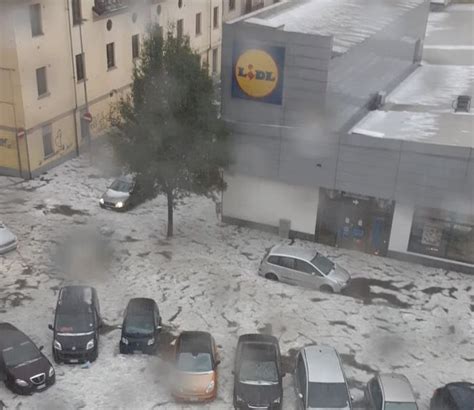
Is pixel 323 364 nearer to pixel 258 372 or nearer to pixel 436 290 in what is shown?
pixel 258 372

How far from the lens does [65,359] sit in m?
13.6

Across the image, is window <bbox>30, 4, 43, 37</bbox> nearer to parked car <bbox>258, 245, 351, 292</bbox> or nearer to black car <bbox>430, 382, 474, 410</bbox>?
parked car <bbox>258, 245, 351, 292</bbox>

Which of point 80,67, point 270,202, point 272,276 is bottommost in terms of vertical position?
point 272,276

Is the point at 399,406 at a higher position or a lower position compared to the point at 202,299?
higher

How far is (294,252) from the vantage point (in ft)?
56.9

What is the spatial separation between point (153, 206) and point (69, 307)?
291 inches

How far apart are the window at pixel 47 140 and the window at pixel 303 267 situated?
38.4 ft

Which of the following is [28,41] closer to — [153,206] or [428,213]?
[153,206]

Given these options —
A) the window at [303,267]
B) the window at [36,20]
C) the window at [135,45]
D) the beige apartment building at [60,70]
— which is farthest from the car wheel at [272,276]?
the window at [135,45]

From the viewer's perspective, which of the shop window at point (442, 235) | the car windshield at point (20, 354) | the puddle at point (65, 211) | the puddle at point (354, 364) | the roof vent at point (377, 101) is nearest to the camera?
the car windshield at point (20, 354)

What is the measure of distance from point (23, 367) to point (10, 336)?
1.11 meters

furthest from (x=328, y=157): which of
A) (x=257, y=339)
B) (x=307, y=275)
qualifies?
(x=257, y=339)

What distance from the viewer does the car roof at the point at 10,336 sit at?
44.1 ft

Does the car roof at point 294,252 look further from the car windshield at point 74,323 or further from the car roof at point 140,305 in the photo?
the car windshield at point 74,323
